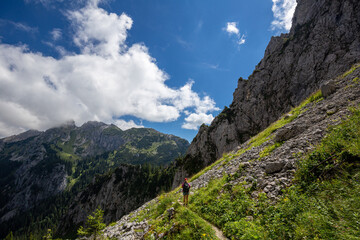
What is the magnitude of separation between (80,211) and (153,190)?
8578 centimetres

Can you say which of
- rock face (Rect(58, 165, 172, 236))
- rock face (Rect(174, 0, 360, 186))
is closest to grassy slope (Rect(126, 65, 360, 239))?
rock face (Rect(174, 0, 360, 186))

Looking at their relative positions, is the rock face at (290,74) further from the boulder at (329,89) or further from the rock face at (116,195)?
the rock face at (116,195)

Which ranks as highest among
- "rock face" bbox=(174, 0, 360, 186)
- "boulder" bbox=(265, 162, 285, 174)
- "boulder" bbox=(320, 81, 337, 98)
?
"rock face" bbox=(174, 0, 360, 186)

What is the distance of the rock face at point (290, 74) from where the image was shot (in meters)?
56.4

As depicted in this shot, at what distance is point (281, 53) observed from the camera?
8012 centimetres

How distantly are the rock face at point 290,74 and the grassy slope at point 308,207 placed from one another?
6453 centimetres

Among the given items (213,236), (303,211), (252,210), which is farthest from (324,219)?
(213,236)

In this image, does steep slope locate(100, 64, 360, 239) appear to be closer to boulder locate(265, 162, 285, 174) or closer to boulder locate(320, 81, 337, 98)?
boulder locate(265, 162, 285, 174)

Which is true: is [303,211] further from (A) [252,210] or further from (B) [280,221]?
(A) [252,210]

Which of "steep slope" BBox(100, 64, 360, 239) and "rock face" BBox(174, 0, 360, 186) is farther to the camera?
"rock face" BBox(174, 0, 360, 186)

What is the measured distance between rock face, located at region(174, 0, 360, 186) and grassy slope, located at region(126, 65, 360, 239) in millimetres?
64533

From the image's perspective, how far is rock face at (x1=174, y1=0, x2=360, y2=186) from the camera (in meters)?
56.4

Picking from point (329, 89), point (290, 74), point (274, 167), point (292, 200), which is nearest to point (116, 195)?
point (274, 167)

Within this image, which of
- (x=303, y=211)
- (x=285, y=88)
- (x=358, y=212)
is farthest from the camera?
(x=285, y=88)
